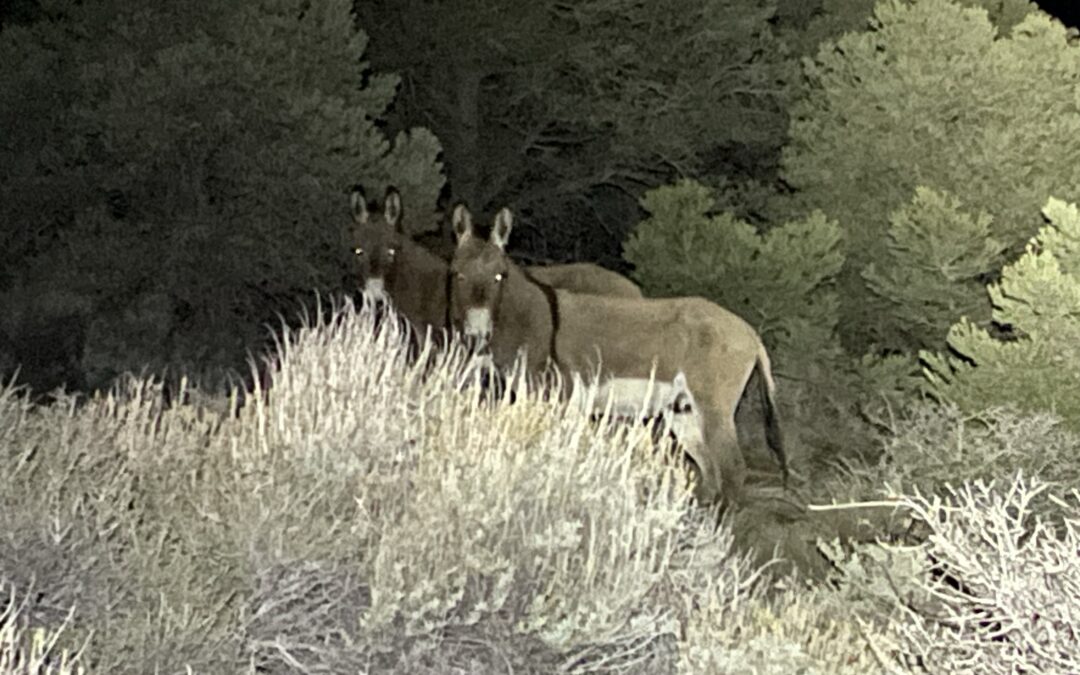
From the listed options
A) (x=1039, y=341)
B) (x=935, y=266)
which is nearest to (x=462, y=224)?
(x=1039, y=341)

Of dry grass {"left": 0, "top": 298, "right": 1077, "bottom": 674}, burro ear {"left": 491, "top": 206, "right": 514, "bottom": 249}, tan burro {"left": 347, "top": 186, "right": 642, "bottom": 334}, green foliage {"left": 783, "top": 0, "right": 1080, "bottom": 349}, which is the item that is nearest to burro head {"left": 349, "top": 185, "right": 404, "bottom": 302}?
tan burro {"left": 347, "top": 186, "right": 642, "bottom": 334}

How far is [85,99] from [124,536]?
26.7 ft

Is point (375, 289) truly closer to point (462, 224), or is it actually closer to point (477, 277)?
point (462, 224)

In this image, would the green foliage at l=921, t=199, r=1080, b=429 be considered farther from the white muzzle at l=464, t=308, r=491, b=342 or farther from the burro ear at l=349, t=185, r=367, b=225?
the burro ear at l=349, t=185, r=367, b=225

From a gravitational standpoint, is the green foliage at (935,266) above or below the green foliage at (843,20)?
Result: below

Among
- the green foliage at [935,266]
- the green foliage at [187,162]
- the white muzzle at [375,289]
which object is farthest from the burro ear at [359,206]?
A: the green foliage at [935,266]

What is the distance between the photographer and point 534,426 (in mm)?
6902

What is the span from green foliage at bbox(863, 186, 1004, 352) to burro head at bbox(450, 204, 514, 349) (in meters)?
3.57

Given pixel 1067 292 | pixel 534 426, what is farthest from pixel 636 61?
pixel 534 426

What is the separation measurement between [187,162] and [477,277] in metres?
3.42

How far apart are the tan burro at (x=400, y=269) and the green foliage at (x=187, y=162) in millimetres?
944

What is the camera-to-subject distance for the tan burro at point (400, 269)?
A: 11.8 meters

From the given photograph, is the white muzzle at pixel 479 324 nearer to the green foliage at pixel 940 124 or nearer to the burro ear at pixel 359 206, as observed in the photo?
the burro ear at pixel 359 206

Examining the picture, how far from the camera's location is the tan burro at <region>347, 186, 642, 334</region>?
38.7 feet
